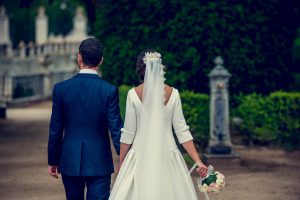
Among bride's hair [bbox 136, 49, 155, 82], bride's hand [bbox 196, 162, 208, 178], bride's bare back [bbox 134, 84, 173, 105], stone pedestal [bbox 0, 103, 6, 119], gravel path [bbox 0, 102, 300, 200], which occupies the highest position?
bride's hair [bbox 136, 49, 155, 82]

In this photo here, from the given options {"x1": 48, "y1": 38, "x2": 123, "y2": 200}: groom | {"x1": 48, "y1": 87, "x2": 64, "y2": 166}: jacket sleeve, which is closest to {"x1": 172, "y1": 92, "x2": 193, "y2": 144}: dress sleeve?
{"x1": 48, "y1": 38, "x2": 123, "y2": 200}: groom

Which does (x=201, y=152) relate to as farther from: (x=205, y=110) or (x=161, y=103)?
(x=161, y=103)

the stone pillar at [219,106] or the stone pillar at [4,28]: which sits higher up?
the stone pillar at [4,28]

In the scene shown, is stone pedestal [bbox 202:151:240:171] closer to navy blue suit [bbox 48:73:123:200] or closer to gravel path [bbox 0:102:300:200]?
gravel path [bbox 0:102:300:200]

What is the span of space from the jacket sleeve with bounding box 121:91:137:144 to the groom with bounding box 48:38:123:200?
0.43 ft

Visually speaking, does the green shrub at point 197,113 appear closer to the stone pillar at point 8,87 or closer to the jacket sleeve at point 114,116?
the jacket sleeve at point 114,116

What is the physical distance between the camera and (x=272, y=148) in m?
14.3

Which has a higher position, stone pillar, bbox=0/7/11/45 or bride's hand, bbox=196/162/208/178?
stone pillar, bbox=0/7/11/45

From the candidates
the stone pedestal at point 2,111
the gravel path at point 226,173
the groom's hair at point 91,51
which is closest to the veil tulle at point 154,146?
the groom's hair at point 91,51

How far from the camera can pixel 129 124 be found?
20.7 feet

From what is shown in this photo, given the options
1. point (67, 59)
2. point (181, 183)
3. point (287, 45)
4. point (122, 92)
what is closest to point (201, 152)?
point (122, 92)

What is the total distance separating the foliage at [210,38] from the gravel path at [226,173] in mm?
1878

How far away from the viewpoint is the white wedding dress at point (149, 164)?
631 cm

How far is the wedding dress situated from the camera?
630cm
